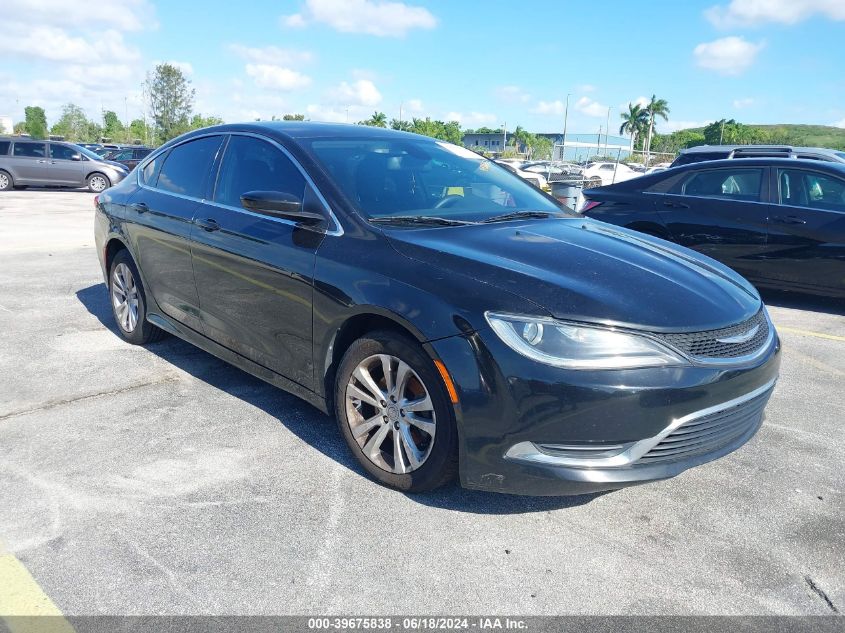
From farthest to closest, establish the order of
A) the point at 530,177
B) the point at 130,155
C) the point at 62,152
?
1. the point at 130,155
2. the point at 62,152
3. the point at 530,177

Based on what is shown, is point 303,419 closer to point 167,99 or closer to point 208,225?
point 208,225

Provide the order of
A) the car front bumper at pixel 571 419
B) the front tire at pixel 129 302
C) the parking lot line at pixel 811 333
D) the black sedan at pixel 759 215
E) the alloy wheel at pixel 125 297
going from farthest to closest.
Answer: the black sedan at pixel 759 215
the parking lot line at pixel 811 333
the alloy wheel at pixel 125 297
the front tire at pixel 129 302
the car front bumper at pixel 571 419

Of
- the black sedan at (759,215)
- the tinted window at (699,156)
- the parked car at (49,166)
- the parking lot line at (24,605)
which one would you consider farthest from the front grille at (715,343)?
the parked car at (49,166)

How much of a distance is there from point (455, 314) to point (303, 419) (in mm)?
1567

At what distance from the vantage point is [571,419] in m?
2.60

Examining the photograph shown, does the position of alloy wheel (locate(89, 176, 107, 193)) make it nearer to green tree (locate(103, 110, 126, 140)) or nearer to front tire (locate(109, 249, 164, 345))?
front tire (locate(109, 249, 164, 345))

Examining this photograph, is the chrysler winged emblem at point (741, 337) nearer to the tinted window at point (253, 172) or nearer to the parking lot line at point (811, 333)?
the tinted window at point (253, 172)

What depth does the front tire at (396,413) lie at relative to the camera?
2.86 m

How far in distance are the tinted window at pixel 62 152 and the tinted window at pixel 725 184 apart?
767 inches

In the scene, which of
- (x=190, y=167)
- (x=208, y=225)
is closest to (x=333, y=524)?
(x=208, y=225)

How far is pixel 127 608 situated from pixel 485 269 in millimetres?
1816

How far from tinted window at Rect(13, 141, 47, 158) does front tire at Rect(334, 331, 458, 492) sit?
2150 centimetres

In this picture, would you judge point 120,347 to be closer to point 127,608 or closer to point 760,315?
point 127,608

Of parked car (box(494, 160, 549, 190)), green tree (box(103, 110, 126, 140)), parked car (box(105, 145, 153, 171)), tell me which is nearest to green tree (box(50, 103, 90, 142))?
green tree (box(103, 110, 126, 140))
